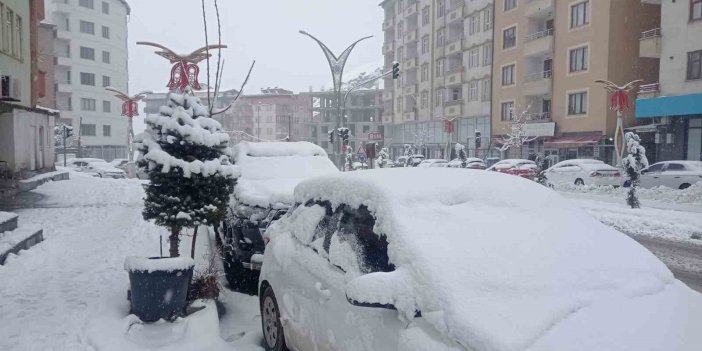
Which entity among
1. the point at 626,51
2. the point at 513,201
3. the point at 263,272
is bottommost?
the point at 263,272

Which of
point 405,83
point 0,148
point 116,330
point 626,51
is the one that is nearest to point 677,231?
point 116,330

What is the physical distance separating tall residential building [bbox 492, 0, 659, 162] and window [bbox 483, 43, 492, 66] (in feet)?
5.00

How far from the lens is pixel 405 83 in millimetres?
65125

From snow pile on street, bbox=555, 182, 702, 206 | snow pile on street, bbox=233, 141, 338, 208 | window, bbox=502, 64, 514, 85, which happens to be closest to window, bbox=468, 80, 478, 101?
window, bbox=502, 64, 514, 85

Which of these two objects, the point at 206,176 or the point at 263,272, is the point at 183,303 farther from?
the point at 206,176

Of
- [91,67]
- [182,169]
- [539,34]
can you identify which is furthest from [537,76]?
[91,67]

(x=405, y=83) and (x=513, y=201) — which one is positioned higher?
(x=405, y=83)

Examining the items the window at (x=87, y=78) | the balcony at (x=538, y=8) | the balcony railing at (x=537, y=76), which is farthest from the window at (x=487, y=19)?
the window at (x=87, y=78)

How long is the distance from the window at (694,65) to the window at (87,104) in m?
63.1

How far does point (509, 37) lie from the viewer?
42.9 meters

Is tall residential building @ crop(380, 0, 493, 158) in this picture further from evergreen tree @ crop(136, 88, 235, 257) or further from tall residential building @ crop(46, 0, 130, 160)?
evergreen tree @ crop(136, 88, 235, 257)

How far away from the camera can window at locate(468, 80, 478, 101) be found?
48.7 m

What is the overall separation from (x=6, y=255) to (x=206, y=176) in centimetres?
377

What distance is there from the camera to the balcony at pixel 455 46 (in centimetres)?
5109
